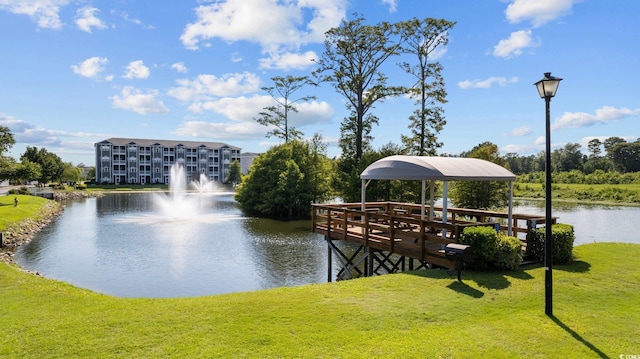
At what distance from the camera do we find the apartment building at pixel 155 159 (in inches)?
3799

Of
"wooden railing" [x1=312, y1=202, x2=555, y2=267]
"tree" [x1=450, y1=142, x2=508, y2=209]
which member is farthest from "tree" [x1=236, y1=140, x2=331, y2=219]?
"wooden railing" [x1=312, y1=202, x2=555, y2=267]

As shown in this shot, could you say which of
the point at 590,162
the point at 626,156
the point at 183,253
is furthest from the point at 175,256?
the point at 626,156

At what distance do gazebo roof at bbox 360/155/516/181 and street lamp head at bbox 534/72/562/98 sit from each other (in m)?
3.78

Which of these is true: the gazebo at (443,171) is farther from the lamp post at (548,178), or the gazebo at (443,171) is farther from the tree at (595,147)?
the tree at (595,147)

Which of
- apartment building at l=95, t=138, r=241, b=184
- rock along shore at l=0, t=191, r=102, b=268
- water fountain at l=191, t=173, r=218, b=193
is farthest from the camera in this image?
apartment building at l=95, t=138, r=241, b=184

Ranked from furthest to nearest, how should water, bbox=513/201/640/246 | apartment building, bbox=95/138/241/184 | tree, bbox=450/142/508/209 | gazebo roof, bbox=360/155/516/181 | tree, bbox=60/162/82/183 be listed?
1. apartment building, bbox=95/138/241/184
2. tree, bbox=60/162/82/183
3. tree, bbox=450/142/508/209
4. water, bbox=513/201/640/246
5. gazebo roof, bbox=360/155/516/181

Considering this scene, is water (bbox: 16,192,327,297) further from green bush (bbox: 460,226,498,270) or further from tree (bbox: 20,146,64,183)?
tree (bbox: 20,146,64,183)

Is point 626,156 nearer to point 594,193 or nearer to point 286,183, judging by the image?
point 594,193

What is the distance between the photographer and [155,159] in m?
100

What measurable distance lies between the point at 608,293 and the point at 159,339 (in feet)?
29.8

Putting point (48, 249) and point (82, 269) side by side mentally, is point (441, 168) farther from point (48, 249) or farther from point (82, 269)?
point (48, 249)

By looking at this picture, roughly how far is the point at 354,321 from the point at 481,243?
4630mm

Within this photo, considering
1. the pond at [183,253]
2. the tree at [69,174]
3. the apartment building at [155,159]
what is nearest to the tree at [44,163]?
the tree at [69,174]

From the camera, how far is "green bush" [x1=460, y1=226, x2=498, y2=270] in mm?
9875
